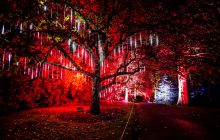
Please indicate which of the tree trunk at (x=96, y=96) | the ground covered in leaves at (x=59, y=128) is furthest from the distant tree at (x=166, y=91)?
the ground covered in leaves at (x=59, y=128)

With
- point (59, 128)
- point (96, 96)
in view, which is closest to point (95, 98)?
point (96, 96)

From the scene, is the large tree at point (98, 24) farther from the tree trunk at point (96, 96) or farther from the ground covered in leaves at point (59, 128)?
the ground covered in leaves at point (59, 128)

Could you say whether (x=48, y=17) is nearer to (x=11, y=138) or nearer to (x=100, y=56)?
(x=11, y=138)

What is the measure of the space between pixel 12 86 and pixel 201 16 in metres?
12.4

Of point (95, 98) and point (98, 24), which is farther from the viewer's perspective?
point (95, 98)

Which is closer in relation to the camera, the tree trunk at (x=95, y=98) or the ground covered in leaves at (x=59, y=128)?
the ground covered in leaves at (x=59, y=128)

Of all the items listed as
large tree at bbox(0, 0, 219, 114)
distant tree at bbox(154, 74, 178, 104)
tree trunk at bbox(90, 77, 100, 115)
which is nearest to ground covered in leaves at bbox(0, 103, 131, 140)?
tree trunk at bbox(90, 77, 100, 115)

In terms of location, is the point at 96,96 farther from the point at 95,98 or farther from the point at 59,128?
the point at 59,128

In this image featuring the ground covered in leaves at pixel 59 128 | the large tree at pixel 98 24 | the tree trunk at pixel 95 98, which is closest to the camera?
the large tree at pixel 98 24

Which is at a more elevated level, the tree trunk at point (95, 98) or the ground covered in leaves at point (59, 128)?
the tree trunk at point (95, 98)

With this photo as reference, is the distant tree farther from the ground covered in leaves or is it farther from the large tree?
the ground covered in leaves

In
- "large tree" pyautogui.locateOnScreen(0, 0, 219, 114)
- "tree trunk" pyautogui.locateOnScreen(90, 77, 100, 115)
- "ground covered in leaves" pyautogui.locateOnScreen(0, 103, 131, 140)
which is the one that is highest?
"large tree" pyautogui.locateOnScreen(0, 0, 219, 114)

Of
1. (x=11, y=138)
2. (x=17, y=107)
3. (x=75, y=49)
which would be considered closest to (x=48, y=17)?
(x=11, y=138)

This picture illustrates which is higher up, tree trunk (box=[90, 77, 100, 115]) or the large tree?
the large tree
